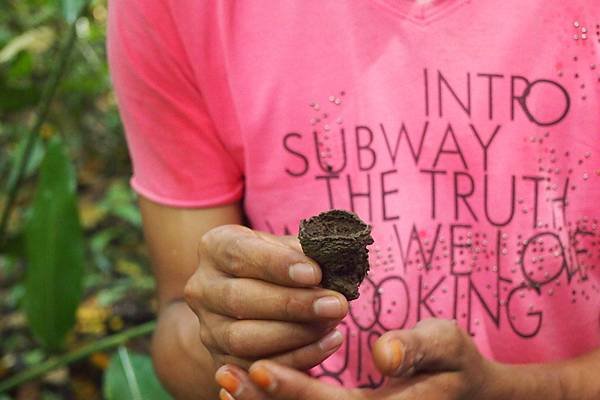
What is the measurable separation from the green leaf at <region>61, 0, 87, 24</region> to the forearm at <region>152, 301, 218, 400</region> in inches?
18.2

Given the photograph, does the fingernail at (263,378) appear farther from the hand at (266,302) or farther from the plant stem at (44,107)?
the plant stem at (44,107)

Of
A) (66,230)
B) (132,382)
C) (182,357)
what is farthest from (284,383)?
(66,230)

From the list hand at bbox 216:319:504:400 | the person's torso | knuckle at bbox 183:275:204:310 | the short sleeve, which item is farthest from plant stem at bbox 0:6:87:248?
hand at bbox 216:319:504:400

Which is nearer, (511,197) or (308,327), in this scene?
(308,327)

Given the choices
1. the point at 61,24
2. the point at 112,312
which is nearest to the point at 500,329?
the point at 112,312

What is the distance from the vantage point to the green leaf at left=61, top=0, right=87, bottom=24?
1.02 metres

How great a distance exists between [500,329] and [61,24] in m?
1.47

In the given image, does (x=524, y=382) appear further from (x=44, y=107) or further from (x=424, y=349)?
(x=44, y=107)

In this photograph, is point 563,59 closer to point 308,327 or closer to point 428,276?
point 428,276

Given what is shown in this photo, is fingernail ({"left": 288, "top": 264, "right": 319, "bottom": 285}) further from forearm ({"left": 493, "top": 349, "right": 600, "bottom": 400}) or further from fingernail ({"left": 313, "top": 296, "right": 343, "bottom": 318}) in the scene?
forearm ({"left": 493, "top": 349, "right": 600, "bottom": 400})

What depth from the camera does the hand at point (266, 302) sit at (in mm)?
518

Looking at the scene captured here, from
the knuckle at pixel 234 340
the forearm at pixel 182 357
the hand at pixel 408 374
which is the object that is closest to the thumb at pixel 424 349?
the hand at pixel 408 374

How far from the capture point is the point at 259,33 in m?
0.74

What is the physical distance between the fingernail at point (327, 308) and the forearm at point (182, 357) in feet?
0.81
